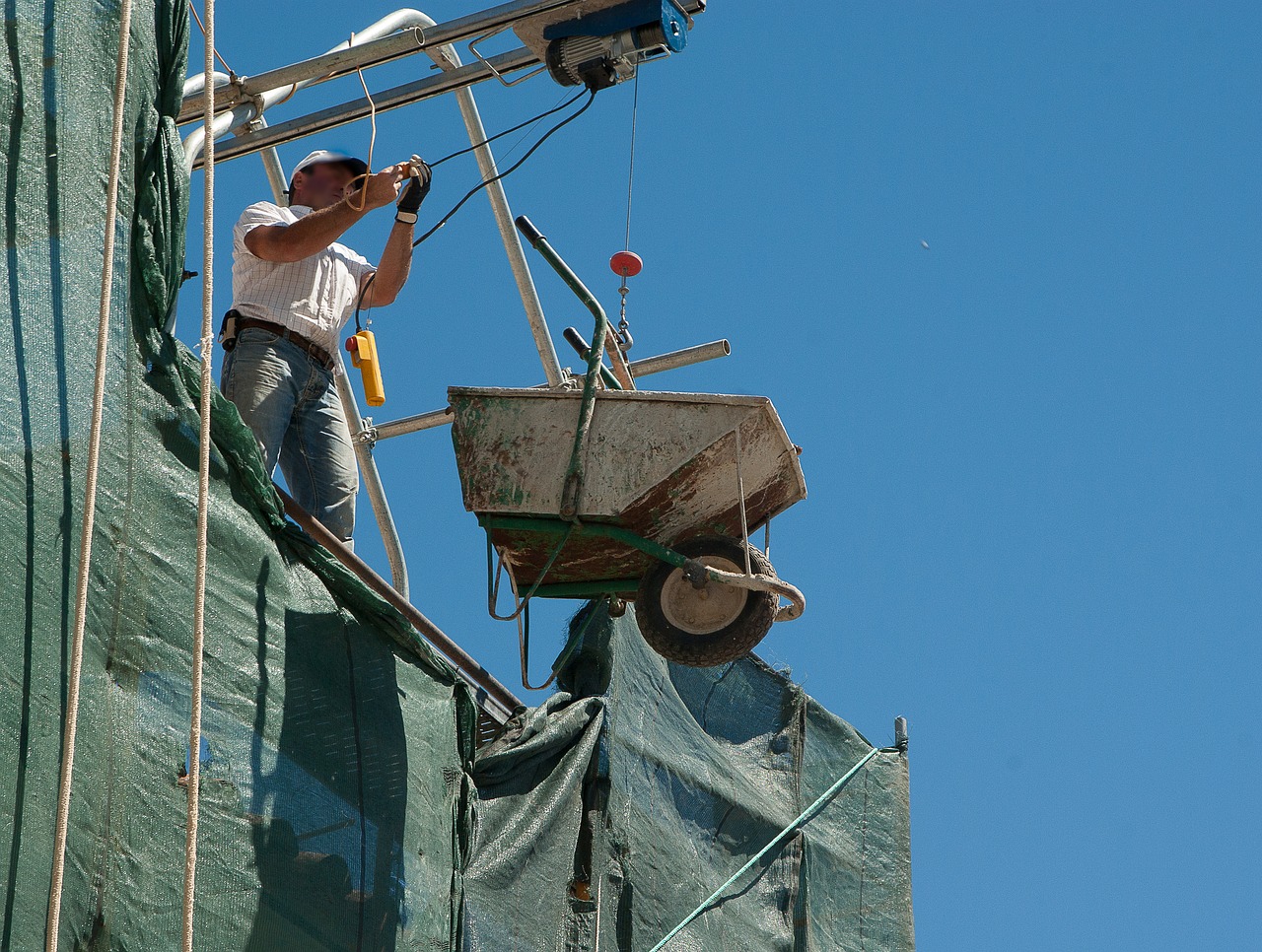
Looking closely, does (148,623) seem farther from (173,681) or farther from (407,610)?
(407,610)

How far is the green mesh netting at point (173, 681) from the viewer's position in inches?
169

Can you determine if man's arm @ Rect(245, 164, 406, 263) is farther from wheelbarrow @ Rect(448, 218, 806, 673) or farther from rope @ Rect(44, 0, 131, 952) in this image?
rope @ Rect(44, 0, 131, 952)

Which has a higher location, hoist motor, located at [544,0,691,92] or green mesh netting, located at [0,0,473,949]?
hoist motor, located at [544,0,691,92]

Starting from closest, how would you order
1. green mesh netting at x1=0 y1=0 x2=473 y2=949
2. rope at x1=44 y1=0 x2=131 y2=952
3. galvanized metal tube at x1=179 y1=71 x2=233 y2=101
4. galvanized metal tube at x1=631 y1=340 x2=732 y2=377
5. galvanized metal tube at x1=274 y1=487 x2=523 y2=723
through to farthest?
rope at x1=44 y1=0 x2=131 y2=952 < green mesh netting at x1=0 y1=0 x2=473 y2=949 < galvanized metal tube at x1=274 y1=487 x2=523 y2=723 < galvanized metal tube at x1=179 y1=71 x2=233 y2=101 < galvanized metal tube at x1=631 y1=340 x2=732 y2=377

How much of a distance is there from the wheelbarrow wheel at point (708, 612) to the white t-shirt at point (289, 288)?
4.86ft

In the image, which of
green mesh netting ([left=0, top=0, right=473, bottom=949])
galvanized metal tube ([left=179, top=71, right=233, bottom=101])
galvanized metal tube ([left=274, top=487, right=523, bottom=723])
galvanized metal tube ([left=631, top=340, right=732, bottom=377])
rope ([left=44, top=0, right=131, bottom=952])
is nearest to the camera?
rope ([left=44, top=0, right=131, bottom=952])

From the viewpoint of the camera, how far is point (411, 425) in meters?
10.2

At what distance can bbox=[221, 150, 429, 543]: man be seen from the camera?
19.9 ft

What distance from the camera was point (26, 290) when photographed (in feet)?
14.5

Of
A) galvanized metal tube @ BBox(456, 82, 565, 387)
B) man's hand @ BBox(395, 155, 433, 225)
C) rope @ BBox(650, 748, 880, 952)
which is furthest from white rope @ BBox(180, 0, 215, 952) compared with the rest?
galvanized metal tube @ BBox(456, 82, 565, 387)

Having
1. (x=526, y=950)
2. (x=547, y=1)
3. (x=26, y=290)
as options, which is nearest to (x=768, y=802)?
(x=526, y=950)

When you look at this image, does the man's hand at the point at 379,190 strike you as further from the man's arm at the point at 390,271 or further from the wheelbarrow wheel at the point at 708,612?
the wheelbarrow wheel at the point at 708,612

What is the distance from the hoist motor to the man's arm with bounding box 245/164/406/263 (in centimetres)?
92

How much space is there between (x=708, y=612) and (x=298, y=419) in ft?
5.28
